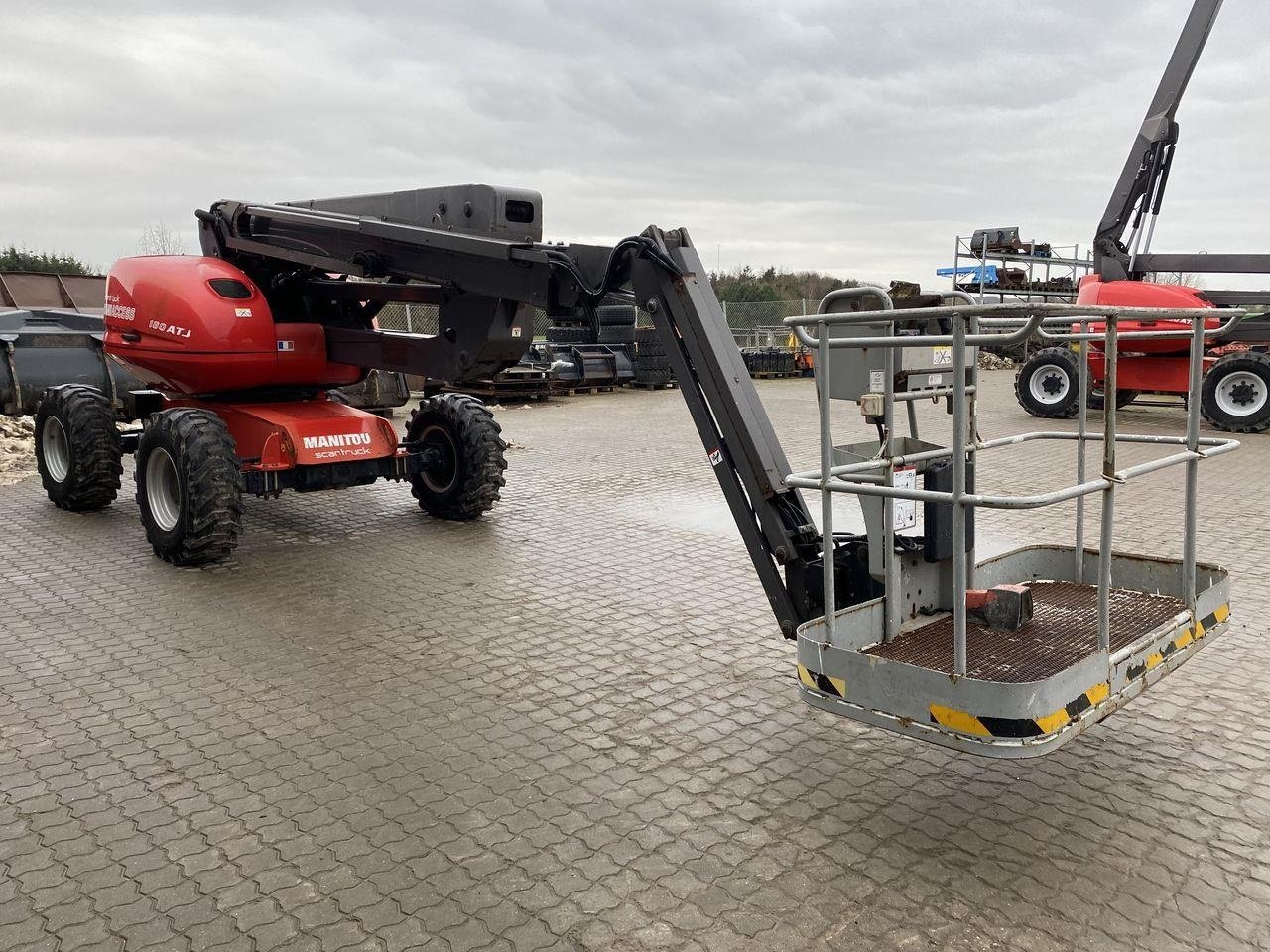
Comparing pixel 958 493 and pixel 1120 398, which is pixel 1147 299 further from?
pixel 958 493

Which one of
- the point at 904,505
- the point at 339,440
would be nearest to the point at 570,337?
the point at 339,440

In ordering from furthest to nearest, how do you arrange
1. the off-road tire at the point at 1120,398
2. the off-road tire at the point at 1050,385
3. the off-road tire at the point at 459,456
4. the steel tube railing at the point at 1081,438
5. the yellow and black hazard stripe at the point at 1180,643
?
the off-road tire at the point at 1050,385 < the off-road tire at the point at 1120,398 < the off-road tire at the point at 459,456 < the steel tube railing at the point at 1081,438 < the yellow and black hazard stripe at the point at 1180,643

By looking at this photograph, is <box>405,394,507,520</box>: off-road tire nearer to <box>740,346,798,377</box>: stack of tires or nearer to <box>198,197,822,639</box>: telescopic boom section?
<box>198,197,822,639</box>: telescopic boom section

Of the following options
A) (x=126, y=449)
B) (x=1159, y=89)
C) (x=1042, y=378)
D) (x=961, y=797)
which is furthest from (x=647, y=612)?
Answer: (x=1159, y=89)

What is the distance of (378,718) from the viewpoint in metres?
4.48

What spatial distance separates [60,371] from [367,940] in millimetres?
11822

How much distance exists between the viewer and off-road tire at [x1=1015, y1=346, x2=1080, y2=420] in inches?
625

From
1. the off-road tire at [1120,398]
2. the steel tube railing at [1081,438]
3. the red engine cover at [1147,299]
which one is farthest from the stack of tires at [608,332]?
the steel tube railing at [1081,438]

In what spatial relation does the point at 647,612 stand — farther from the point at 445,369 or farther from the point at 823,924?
the point at 823,924

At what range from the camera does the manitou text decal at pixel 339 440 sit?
287 inches

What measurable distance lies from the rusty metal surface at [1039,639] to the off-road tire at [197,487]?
15.3 ft

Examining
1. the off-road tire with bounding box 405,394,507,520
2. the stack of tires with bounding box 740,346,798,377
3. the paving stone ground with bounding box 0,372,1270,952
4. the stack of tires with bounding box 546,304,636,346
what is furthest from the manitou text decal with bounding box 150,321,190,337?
the stack of tires with bounding box 740,346,798,377

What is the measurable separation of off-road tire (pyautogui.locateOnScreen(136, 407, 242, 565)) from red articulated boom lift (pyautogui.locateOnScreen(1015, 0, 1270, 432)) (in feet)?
37.6

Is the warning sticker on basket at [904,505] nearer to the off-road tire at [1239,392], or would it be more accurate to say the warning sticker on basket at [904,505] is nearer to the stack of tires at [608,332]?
the off-road tire at [1239,392]
